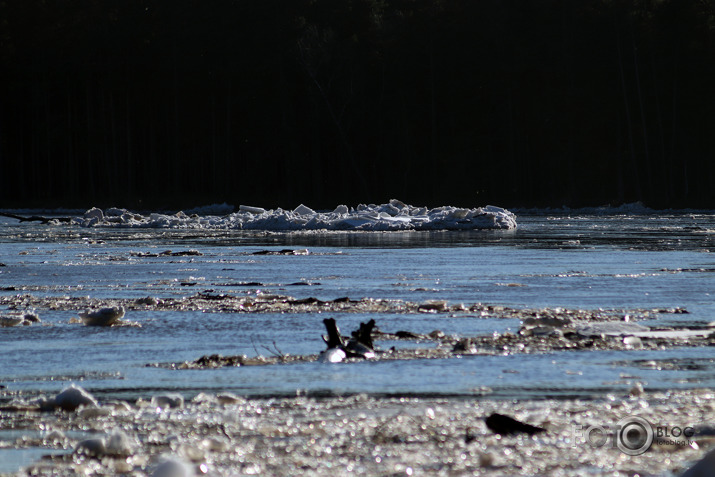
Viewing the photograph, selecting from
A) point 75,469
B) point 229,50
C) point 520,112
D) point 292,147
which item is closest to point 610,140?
point 520,112

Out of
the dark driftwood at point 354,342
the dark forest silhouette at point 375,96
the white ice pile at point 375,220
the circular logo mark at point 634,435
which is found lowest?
the circular logo mark at point 634,435

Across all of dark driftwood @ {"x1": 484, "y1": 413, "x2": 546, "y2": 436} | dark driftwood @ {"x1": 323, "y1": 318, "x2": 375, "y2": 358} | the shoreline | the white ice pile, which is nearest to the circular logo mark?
the shoreline

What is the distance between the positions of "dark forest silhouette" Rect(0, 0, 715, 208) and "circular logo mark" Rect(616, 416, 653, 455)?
57038 millimetres

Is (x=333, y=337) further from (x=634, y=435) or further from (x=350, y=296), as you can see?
(x=350, y=296)

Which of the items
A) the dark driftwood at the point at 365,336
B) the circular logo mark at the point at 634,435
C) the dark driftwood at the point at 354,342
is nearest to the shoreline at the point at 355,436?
the circular logo mark at the point at 634,435

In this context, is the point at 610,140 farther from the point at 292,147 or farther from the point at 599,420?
the point at 599,420

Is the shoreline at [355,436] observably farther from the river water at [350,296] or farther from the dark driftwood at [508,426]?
the river water at [350,296]

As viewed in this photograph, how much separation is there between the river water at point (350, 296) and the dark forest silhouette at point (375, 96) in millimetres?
41661

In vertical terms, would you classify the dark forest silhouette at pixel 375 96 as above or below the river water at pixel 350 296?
above

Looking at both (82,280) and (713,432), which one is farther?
(82,280)

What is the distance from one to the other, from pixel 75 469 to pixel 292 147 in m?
64.8

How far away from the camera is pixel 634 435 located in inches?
188

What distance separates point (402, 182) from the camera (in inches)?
2835

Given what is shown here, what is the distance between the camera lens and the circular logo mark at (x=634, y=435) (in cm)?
459
